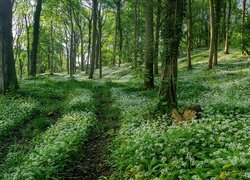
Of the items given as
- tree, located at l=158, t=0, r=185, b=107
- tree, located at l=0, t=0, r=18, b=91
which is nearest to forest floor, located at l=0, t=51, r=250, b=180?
tree, located at l=158, t=0, r=185, b=107

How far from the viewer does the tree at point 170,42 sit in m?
11.8

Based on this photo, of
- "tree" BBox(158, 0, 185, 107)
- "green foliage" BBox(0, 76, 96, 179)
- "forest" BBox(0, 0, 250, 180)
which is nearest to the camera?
"forest" BBox(0, 0, 250, 180)

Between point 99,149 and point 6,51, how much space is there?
37.9 ft

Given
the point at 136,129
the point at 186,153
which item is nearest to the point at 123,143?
the point at 136,129

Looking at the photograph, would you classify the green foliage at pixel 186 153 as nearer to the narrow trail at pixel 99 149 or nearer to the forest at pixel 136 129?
the forest at pixel 136 129

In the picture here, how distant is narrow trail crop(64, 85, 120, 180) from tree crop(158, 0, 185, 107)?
2581mm

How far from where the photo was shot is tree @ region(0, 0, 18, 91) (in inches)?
708

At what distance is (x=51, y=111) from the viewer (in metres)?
15.1

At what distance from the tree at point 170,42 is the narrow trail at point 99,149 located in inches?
102

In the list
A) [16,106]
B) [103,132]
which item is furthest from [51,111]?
[103,132]

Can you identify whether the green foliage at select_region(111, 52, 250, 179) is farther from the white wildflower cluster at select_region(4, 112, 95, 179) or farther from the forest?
the white wildflower cluster at select_region(4, 112, 95, 179)

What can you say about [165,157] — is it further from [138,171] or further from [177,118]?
[177,118]

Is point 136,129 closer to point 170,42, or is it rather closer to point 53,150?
point 53,150

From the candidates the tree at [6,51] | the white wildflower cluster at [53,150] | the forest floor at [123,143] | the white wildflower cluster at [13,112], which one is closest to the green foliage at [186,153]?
the forest floor at [123,143]
